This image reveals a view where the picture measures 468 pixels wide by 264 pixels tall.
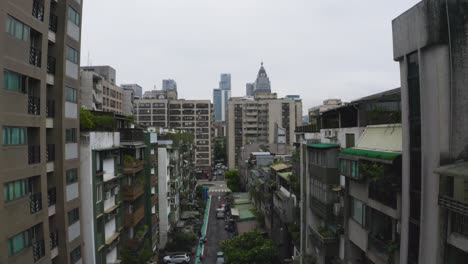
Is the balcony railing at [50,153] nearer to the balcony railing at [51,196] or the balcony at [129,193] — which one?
the balcony railing at [51,196]

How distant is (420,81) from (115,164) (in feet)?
74.8

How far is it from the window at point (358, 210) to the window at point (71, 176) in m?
16.4

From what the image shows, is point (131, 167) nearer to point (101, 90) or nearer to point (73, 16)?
point (73, 16)

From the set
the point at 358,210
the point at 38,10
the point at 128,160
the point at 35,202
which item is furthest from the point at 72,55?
the point at 358,210

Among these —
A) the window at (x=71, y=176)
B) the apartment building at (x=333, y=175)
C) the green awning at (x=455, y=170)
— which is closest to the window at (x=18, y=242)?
the window at (x=71, y=176)

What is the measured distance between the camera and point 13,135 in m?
17.2

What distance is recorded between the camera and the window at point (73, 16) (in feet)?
74.4

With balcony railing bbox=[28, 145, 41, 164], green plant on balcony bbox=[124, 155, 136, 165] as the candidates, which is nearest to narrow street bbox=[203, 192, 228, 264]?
green plant on balcony bbox=[124, 155, 136, 165]

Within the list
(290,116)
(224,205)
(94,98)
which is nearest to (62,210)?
(94,98)

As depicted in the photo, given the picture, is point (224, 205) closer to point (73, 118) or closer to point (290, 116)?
point (290, 116)

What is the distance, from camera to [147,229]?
38.2 meters

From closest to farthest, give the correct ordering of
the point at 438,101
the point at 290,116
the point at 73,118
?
the point at 438,101, the point at 73,118, the point at 290,116

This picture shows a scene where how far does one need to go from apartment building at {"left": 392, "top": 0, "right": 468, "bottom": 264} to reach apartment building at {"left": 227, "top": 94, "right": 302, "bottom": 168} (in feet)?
360

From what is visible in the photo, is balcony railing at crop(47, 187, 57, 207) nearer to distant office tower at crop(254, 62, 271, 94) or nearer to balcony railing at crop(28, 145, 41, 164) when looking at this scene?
balcony railing at crop(28, 145, 41, 164)
